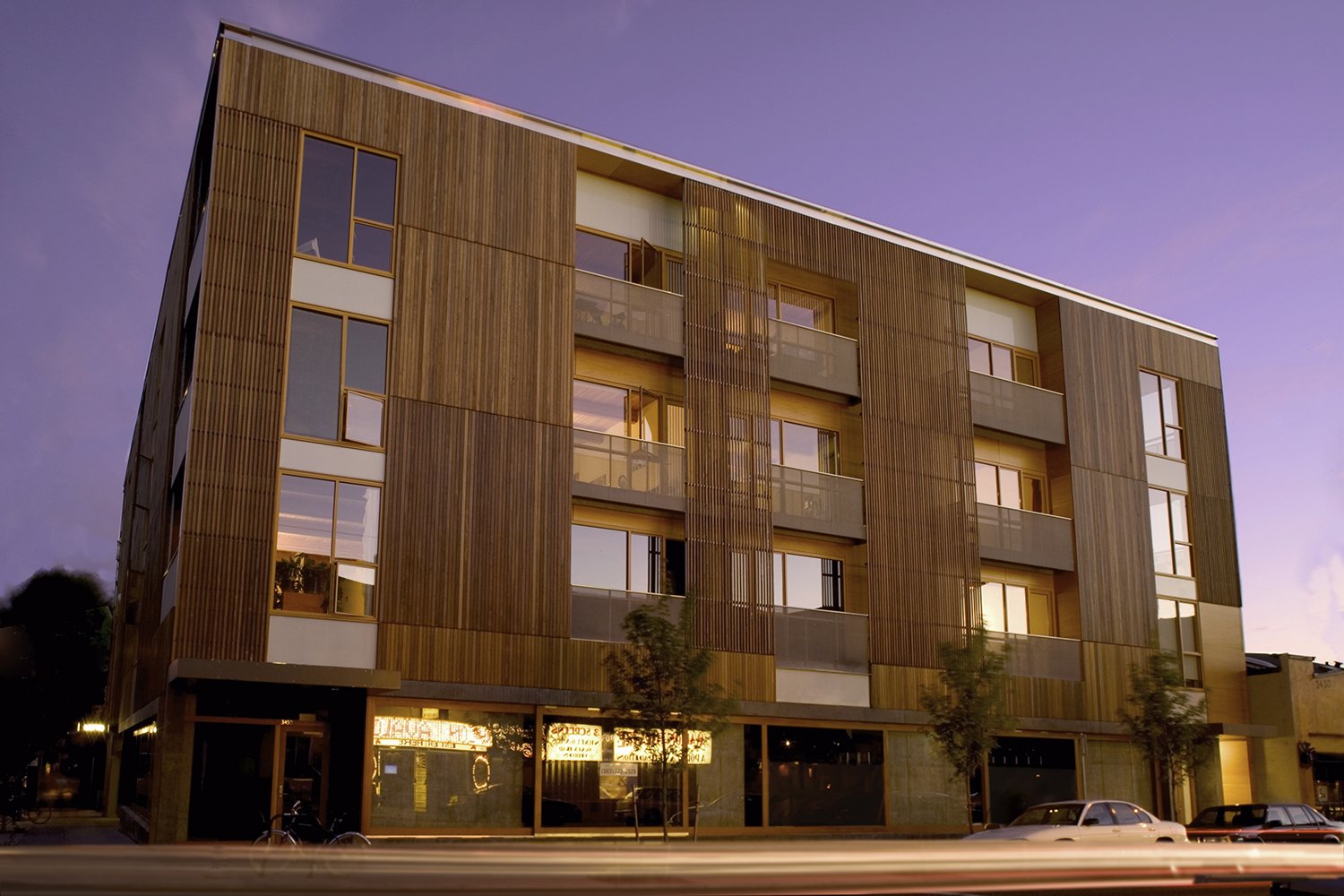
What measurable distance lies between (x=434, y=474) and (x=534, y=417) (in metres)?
2.36

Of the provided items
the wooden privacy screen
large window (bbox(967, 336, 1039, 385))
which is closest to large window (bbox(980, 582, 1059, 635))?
the wooden privacy screen

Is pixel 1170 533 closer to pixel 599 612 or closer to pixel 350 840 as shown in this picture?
pixel 599 612

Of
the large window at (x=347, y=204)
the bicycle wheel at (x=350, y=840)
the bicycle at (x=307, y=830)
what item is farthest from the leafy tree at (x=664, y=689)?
the large window at (x=347, y=204)

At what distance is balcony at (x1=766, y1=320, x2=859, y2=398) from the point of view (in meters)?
28.4

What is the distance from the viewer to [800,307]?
30.0 metres

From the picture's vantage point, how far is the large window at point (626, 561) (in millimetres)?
25266

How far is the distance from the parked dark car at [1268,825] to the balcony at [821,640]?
24.5ft

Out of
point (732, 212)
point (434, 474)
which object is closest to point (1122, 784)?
point (732, 212)

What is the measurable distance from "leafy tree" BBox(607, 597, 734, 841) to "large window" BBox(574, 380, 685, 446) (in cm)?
473

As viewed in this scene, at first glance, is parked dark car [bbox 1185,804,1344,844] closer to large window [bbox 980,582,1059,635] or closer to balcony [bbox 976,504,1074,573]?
large window [bbox 980,582,1059,635]

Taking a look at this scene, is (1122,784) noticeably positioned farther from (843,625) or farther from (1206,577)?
(843,625)

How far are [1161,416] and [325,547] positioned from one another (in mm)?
23747

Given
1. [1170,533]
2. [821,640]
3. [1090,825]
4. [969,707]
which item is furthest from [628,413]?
[1170,533]

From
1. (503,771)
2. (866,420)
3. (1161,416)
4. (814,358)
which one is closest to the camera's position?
(503,771)
